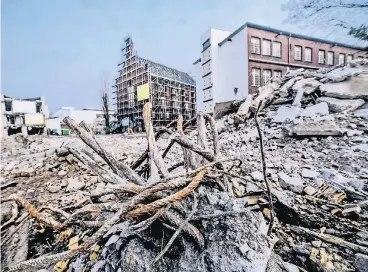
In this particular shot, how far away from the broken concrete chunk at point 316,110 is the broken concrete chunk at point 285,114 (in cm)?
17

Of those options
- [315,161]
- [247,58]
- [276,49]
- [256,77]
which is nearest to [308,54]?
[276,49]

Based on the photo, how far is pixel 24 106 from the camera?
18.2 m

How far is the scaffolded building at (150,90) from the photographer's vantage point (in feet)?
53.6

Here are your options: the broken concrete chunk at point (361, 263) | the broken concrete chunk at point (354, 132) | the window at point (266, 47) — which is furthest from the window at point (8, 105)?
the broken concrete chunk at point (361, 263)

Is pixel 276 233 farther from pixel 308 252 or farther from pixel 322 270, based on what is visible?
pixel 322 270

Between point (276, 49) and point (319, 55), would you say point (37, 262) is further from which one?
point (319, 55)

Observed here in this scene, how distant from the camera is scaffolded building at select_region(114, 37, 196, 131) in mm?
16344

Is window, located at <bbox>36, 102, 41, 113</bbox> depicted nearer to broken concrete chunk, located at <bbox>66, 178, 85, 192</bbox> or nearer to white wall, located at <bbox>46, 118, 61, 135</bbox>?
white wall, located at <bbox>46, 118, 61, 135</bbox>

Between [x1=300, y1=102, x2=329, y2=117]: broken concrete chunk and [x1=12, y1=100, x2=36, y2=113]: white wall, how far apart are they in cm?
2025

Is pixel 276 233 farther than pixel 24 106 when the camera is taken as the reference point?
No

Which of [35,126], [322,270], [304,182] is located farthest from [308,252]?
[35,126]

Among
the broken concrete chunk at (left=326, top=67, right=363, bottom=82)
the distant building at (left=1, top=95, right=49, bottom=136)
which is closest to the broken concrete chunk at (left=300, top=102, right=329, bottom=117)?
the broken concrete chunk at (left=326, top=67, right=363, bottom=82)

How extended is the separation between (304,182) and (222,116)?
4856 mm

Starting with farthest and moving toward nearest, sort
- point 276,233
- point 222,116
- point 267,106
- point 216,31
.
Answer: point 216,31, point 222,116, point 267,106, point 276,233
